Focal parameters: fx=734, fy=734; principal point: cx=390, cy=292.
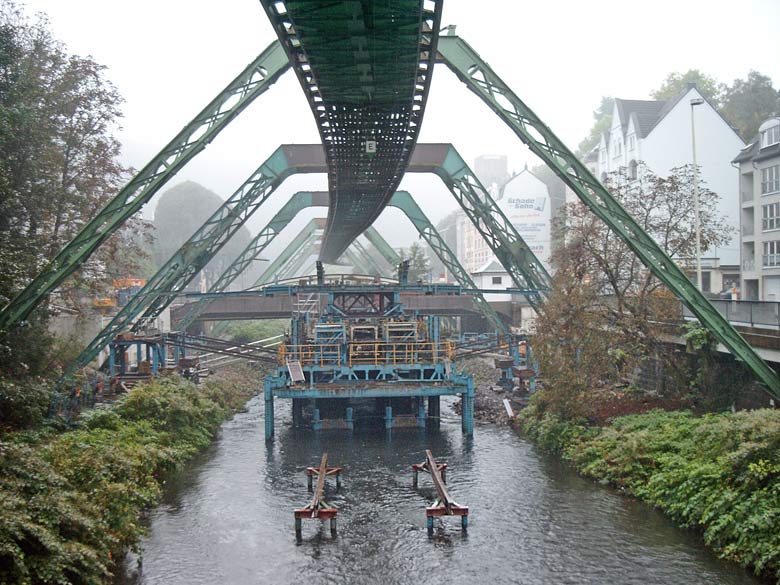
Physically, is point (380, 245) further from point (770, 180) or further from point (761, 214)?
point (770, 180)

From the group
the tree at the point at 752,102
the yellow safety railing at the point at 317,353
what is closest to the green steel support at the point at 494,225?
the yellow safety railing at the point at 317,353

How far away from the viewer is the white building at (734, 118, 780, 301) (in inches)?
1533

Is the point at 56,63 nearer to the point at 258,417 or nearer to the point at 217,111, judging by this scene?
the point at 217,111

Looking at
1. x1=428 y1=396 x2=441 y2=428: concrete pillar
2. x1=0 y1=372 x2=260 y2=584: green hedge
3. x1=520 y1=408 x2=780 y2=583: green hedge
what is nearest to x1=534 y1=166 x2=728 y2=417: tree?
x1=520 y1=408 x2=780 y2=583: green hedge

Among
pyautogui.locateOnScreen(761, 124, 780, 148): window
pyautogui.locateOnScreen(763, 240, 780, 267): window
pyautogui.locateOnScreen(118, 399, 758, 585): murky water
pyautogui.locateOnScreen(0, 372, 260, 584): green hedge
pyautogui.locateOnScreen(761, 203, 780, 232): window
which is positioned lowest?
pyautogui.locateOnScreen(118, 399, 758, 585): murky water

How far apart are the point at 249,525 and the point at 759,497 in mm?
11188

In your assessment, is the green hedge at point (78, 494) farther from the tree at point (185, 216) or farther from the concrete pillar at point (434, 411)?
the tree at point (185, 216)

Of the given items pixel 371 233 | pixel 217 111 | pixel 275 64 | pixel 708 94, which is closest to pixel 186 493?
pixel 217 111

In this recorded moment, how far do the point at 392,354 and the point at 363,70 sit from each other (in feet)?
51.8

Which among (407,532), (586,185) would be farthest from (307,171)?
(407,532)

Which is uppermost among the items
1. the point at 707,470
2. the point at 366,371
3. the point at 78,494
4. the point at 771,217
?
the point at 771,217

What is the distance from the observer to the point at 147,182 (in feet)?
75.2

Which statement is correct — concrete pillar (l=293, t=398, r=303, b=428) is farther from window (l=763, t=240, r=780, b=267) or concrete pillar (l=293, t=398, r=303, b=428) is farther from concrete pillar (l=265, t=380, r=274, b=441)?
window (l=763, t=240, r=780, b=267)

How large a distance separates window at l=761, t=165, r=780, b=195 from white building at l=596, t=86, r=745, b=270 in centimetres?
921
